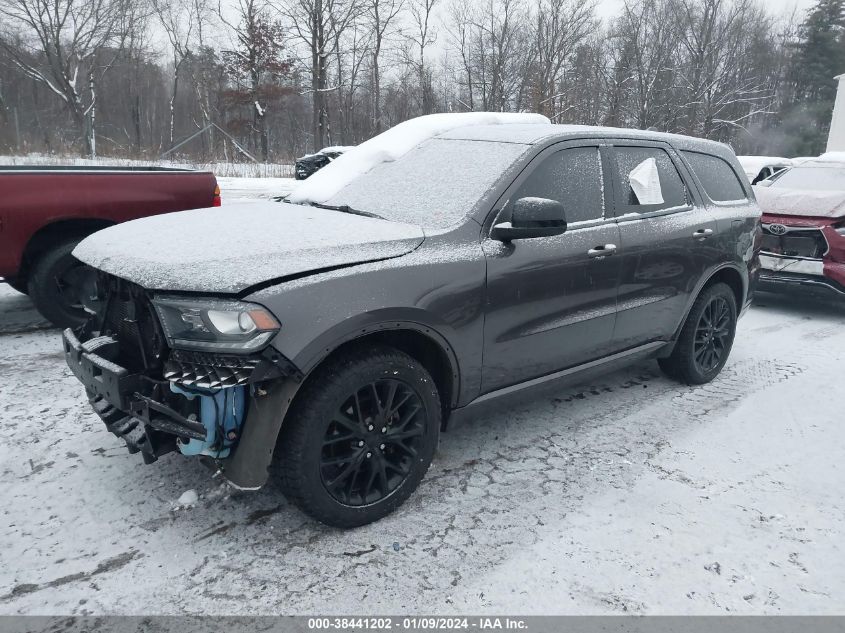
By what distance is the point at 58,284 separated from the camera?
504cm

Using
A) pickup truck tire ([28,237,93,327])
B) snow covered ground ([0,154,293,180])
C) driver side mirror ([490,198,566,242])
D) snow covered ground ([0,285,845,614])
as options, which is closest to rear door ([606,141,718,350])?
snow covered ground ([0,285,845,614])

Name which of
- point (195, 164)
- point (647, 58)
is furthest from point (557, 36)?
point (195, 164)

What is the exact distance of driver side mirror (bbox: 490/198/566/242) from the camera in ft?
9.64

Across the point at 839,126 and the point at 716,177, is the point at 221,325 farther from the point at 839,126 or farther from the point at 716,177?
the point at 839,126

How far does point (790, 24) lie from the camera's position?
2073 inches

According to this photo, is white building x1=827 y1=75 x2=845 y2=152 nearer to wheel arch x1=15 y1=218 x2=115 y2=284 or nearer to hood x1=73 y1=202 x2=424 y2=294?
wheel arch x1=15 y1=218 x2=115 y2=284

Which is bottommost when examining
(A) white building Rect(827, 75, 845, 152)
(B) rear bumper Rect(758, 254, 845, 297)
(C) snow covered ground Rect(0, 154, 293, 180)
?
(B) rear bumper Rect(758, 254, 845, 297)

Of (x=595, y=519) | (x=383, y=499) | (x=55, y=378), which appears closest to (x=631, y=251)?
(x=595, y=519)

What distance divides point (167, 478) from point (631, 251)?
291cm

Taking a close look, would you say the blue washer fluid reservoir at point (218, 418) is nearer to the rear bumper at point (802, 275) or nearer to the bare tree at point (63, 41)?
the rear bumper at point (802, 275)

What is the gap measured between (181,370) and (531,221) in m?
1.69

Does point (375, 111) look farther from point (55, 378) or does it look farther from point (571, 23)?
point (55, 378)

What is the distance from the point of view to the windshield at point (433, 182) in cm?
316

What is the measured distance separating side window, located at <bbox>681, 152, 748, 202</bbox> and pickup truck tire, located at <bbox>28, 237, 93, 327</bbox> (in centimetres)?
480
